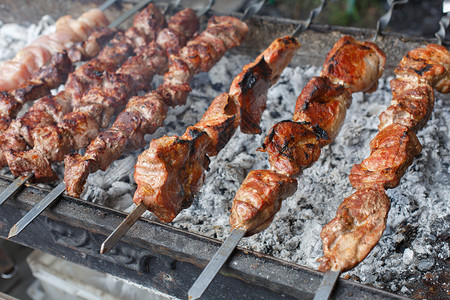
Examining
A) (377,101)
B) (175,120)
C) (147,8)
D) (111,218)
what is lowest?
(377,101)

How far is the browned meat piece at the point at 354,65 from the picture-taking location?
2586mm

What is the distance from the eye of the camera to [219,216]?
2521 millimetres

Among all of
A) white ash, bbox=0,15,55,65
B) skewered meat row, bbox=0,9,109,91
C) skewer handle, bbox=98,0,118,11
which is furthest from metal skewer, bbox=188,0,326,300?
white ash, bbox=0,15,55,65

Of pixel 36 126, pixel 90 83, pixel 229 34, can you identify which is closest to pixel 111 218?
pixel 36 126

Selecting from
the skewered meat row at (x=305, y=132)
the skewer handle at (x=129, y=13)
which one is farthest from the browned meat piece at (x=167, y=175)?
the skewer handle at (x=129, y=13)

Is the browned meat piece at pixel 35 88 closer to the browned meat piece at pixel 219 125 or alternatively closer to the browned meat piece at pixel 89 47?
the browned meat piece at pixel 89 47

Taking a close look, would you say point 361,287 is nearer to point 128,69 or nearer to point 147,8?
point 128,69

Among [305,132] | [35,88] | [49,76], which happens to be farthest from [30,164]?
[305,132]

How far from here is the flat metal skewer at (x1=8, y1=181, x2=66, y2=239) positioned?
75.5 inches

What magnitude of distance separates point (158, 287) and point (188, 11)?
8.03 feet

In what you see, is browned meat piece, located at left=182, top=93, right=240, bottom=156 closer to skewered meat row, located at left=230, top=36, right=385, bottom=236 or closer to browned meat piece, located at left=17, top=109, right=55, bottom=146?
skewered meat row, located at left=230, top=36, right=385, bottom=236

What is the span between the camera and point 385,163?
2.02 meters

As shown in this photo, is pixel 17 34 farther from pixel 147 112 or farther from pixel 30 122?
pixel 147 112

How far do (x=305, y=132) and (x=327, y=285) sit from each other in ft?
2.70
